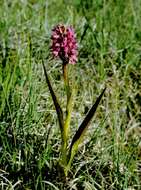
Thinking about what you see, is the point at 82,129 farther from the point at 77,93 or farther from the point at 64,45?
the point at 77,93

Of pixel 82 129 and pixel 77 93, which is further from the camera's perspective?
pixel 77 93

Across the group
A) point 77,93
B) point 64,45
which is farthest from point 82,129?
point 77,93

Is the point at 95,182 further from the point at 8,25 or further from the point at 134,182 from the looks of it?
the point at 8,25

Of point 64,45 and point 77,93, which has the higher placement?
point 64,45

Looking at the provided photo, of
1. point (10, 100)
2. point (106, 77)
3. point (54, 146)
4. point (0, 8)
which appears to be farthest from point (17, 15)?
point (54, 146)

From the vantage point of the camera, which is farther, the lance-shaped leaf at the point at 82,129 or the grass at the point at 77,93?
the grass at the point at 77,93
